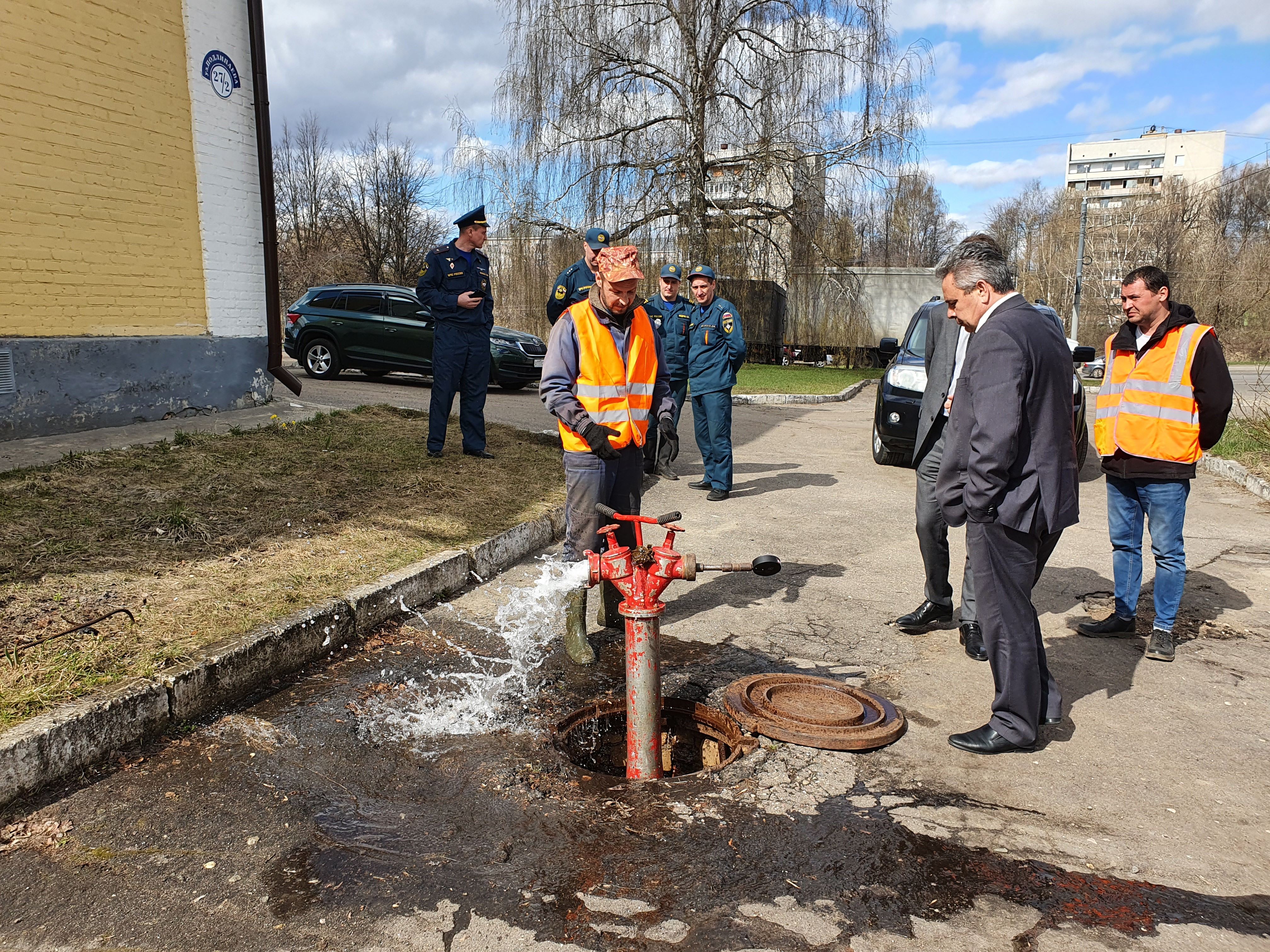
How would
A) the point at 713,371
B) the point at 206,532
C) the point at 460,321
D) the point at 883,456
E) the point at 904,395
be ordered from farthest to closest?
the point at 883,456 → the point at 904,395 → the point at 713,371 → the point at 460,321 → the point at 206,532

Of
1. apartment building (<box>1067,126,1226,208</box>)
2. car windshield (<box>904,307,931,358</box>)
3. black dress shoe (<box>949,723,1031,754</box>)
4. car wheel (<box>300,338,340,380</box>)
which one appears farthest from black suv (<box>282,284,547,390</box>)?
apartment building (<box>1067,126,1226,208</box>)

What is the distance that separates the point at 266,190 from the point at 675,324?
16.9 feet

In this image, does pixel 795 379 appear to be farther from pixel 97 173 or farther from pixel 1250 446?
pixel 97 173

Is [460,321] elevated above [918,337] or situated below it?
above

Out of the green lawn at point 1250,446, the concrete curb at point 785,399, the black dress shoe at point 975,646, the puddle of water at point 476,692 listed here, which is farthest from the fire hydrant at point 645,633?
the concrete curb at point 785,399

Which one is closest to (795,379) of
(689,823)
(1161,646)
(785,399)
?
(785,399)

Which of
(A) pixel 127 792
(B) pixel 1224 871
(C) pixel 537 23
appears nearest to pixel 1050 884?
(B) pixel 1224 871

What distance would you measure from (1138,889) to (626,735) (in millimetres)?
1996

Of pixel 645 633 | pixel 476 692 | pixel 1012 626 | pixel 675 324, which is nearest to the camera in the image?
pixel 645 633

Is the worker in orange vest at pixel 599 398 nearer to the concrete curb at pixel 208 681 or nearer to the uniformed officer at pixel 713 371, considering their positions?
the concrete curb at pixel 208 681

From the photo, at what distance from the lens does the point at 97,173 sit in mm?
8195

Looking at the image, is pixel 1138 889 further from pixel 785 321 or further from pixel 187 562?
pixel 785 321

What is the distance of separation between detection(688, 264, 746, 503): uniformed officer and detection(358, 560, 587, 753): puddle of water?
3453 mm

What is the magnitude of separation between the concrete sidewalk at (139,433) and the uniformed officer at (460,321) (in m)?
2.11
